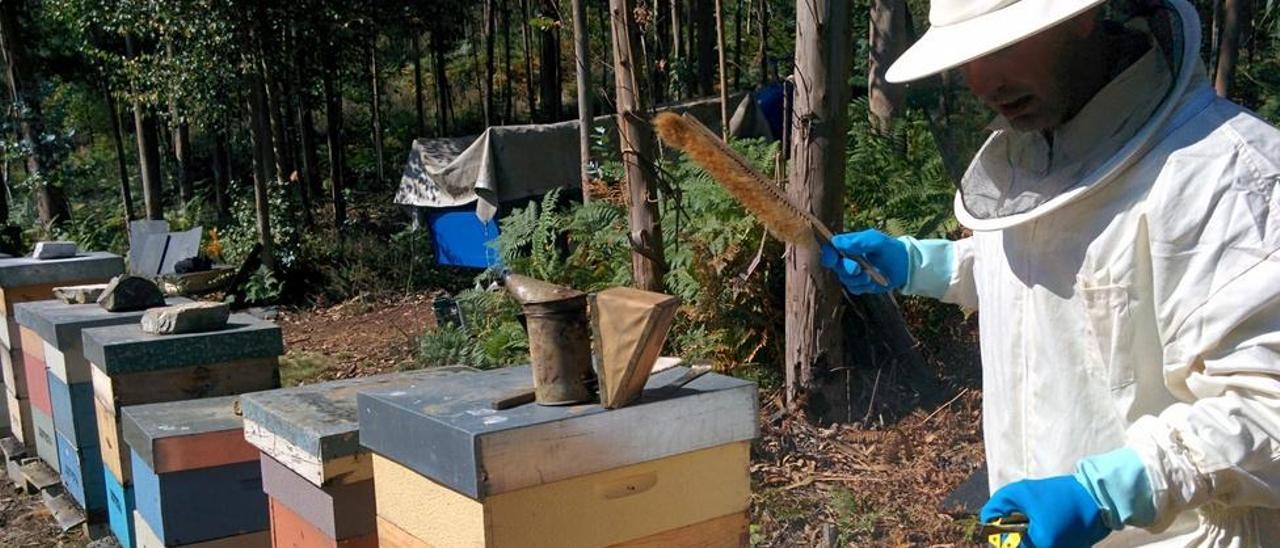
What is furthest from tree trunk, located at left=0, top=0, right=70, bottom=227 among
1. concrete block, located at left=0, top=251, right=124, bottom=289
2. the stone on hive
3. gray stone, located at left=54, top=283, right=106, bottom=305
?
gray stone, located at left=54, top=283, right=106, bottom=305

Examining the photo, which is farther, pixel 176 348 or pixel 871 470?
pixel 871 470

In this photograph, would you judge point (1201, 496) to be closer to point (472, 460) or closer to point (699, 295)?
point (472, 460)

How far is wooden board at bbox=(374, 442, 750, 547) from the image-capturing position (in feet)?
5.64

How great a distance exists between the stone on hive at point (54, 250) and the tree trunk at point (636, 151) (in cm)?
320

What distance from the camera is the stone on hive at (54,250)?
224 inches

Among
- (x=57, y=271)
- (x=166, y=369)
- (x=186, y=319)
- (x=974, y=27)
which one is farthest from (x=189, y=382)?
(x=974, y=27)

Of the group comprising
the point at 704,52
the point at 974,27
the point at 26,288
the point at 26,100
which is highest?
the point at 704,52

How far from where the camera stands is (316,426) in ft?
7.47

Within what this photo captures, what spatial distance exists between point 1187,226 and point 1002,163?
0.36 m

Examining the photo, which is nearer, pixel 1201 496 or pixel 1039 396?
pixel 1201 496

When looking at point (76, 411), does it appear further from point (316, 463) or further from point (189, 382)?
point (316, 463)

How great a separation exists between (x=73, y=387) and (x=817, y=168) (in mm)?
2929

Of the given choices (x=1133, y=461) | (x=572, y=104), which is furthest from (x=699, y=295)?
(x=572, y=104)

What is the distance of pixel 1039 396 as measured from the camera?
1551 millimetres
